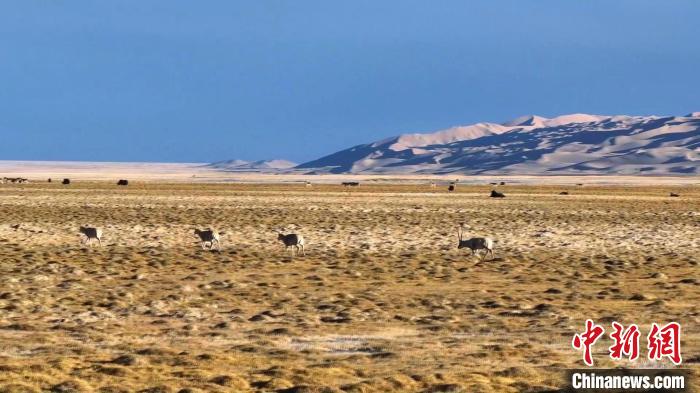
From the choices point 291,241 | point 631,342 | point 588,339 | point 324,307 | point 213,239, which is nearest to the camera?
point 631,342

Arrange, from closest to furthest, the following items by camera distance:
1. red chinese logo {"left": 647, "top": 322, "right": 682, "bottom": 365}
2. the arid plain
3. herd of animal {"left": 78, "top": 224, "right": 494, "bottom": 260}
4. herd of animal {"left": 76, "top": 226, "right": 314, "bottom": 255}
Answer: the arid plain < red chinese logo {"left": 647, "top": 322, "right": 682, "bottom": 365} < herd of animal {"left": 78, "top": 224, "right": 494, "bottom": 260} < herd of animal {"left": 76, "top": 226, "right": 314, "bottom": 255}

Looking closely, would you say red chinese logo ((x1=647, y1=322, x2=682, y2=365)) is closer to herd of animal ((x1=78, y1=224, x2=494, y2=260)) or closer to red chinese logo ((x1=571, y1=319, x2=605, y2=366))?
red chinese logo ((x1=571, y1=319, x2=605, y2=366))

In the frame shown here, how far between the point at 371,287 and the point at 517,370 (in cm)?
735

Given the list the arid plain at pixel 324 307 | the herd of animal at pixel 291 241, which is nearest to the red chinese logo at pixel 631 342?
the arid plain at pixel 324 307

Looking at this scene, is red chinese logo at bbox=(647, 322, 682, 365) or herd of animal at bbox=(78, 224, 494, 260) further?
herd of animal at bbox=(78, 224, 494, 260)

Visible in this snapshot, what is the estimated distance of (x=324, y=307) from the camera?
605 inches

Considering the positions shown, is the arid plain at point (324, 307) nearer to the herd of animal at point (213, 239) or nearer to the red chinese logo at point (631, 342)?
the red chinese logo at point (631, 342)

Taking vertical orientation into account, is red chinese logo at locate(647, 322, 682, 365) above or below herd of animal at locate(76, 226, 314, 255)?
below

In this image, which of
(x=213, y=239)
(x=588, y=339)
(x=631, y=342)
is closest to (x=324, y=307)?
(x=588, y=339)

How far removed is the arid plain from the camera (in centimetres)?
1057

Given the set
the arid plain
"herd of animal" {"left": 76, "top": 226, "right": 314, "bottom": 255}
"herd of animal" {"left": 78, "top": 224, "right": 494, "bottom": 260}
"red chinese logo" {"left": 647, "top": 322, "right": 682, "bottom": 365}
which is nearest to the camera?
the arid plain

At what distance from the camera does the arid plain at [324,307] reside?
34.7 ft

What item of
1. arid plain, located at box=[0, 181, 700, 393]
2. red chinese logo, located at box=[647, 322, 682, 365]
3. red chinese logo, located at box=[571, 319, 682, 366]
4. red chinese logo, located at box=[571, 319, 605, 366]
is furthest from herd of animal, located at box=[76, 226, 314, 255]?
red chinese logo, located at box=[647, 322, 682, 365]

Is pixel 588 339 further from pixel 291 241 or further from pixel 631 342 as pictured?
pixel 291 241
